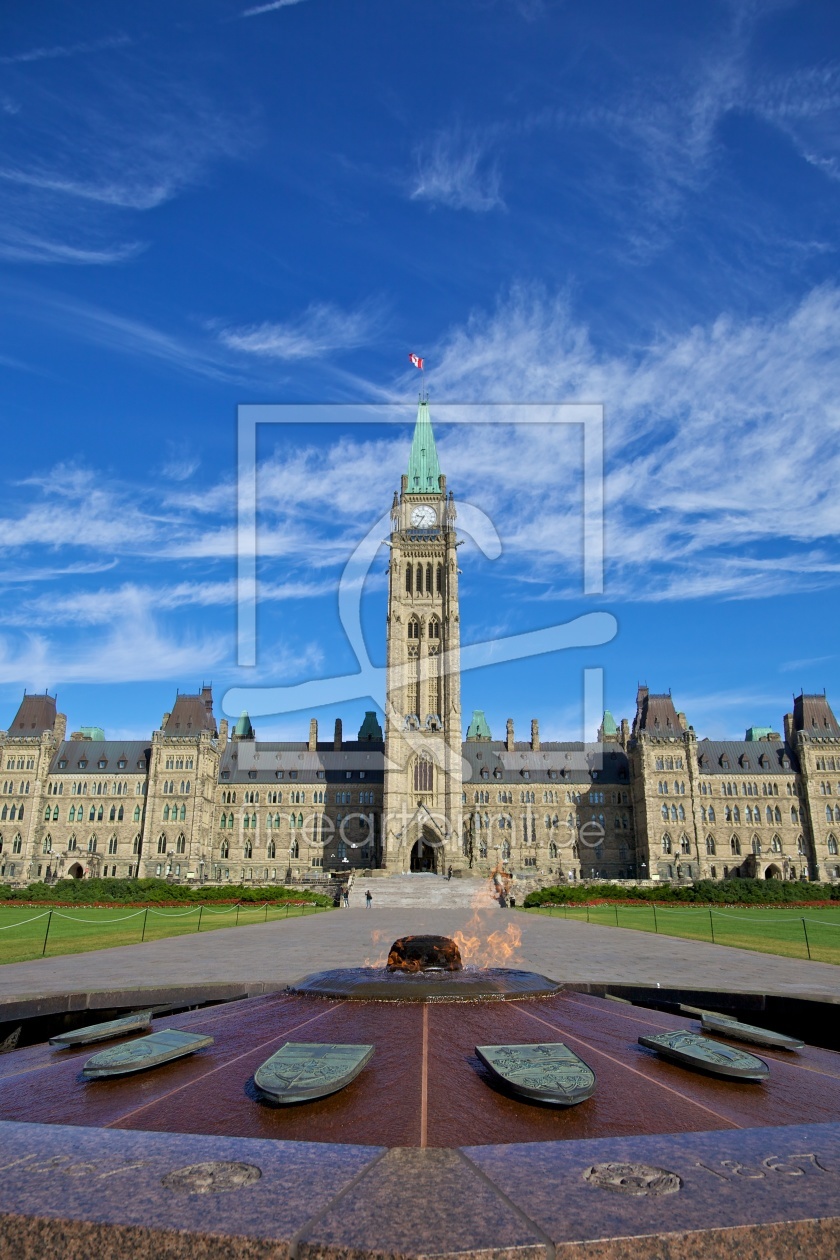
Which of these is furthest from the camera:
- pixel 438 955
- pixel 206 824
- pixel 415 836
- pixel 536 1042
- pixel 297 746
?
pixel 297 746

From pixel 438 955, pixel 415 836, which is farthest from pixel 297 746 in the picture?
pixel 438 955

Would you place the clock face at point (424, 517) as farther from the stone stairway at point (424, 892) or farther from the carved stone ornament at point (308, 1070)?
the carved stone ornament at point (308, 1070)

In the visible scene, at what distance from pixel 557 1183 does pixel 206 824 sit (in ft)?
305

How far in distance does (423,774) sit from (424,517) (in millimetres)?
31835

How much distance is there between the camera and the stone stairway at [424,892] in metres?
58.0

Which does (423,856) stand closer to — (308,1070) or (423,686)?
(423,686)

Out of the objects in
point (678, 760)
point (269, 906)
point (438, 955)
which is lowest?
point (269, 906)

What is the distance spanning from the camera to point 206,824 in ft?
297

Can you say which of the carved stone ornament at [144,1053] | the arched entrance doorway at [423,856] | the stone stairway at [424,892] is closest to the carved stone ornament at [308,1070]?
the carved stone ornament at [144,1053]

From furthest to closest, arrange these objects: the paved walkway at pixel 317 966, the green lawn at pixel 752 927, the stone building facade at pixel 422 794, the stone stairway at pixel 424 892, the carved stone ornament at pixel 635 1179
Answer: the stone building facade at pixel 422 794, the stone stairway at pixel 424 892, the green lawn at pixel 752 927, the paved walkway at pixel 317 966, the carved stone ornament at pixel 635 1179

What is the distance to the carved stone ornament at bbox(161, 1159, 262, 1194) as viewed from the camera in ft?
10.7

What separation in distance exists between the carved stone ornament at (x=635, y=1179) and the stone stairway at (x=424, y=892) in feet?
171

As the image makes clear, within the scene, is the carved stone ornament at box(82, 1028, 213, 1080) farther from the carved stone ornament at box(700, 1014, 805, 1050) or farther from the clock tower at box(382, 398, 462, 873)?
the clock tower at box(382, 398, 462, 873)

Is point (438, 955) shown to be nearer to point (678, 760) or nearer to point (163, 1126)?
point (163, 1126)
